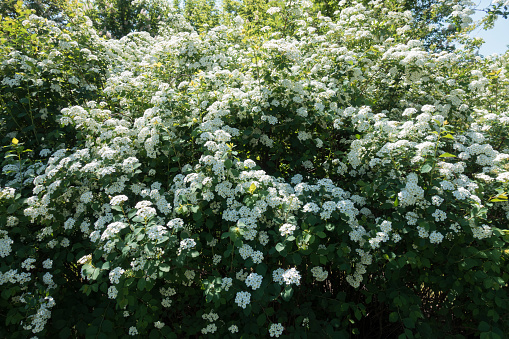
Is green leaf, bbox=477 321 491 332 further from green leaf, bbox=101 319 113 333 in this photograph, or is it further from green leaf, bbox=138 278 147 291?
green leaf, bbox=101 319 113 333

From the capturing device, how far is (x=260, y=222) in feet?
8.47

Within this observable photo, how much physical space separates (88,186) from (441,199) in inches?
120

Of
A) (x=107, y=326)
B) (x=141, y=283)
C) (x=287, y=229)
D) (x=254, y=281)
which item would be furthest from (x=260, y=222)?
(x=107, y=326)

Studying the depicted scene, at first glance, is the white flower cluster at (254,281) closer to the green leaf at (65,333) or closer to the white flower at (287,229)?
the white flower at (287,229)

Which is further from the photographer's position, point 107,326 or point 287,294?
point 107,326

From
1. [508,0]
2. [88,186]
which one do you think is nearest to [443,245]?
[88,186]

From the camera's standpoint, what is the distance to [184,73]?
4.33 meters

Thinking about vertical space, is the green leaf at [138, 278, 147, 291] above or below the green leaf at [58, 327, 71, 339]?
above

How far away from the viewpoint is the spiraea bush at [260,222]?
93.2 inches

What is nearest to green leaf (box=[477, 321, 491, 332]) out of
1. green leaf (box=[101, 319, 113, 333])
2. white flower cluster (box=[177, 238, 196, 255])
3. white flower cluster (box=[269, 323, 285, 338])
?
white flower cluster (box=[269, 323, 285, 338])

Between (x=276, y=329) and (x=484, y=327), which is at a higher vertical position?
(x=276, y=329)

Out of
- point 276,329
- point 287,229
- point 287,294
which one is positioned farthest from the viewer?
point 276,329

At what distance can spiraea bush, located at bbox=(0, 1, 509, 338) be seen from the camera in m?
2.37

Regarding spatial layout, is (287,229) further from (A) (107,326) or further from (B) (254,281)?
(A) (107,326)
